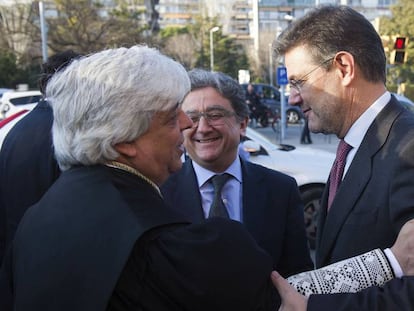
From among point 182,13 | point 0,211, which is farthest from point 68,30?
point 182,13

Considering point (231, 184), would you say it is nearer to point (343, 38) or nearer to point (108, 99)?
point (343, 38)

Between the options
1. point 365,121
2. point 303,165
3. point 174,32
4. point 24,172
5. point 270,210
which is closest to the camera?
→ point 365,121

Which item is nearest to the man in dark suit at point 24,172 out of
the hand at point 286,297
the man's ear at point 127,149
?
the man's ear at point 127,149

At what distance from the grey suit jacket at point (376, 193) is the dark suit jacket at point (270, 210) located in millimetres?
507

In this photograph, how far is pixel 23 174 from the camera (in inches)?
114

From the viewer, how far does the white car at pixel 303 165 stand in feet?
20.1

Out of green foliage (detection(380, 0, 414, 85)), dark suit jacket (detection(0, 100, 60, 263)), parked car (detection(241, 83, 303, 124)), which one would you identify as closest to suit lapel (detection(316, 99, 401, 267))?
dark suit jacket (detection(0, 100, 60, 263))

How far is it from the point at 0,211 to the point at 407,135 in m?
2.43

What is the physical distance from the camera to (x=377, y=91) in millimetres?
1905

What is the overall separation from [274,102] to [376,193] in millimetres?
24586

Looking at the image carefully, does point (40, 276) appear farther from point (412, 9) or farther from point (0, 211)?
point (412, 9)

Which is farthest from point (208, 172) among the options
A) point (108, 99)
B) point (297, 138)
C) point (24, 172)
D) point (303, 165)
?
point (297, 138)

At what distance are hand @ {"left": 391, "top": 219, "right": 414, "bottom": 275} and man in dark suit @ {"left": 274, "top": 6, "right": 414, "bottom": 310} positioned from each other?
0.39 ft

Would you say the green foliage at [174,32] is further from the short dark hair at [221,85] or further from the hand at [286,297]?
the hand at [286,297]
